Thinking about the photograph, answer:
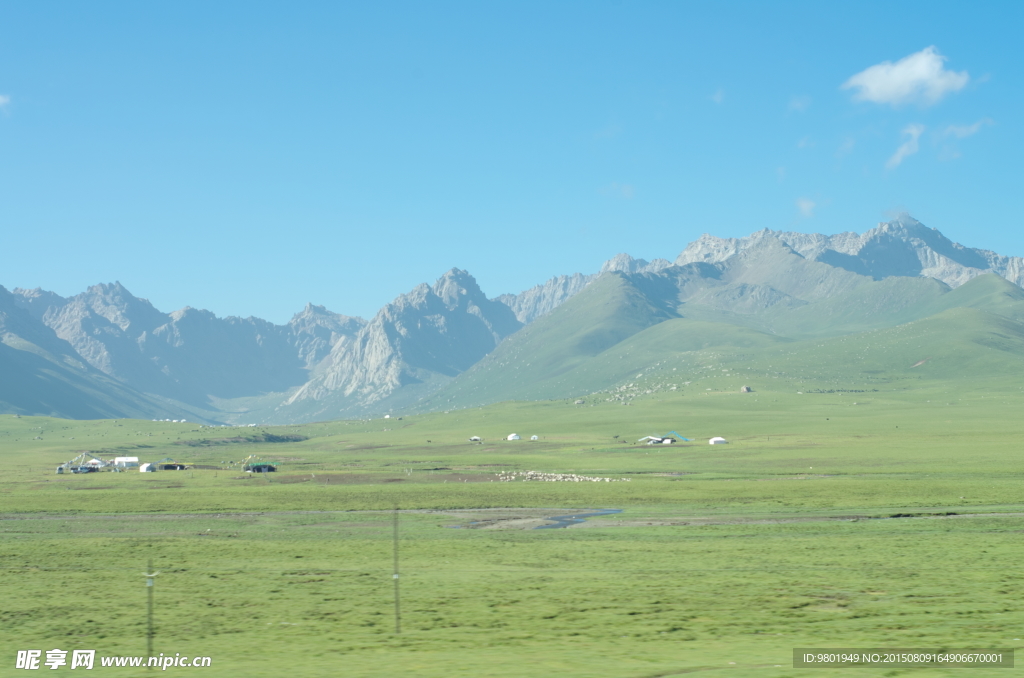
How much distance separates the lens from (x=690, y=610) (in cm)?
3566

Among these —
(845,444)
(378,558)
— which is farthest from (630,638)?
(845,444)

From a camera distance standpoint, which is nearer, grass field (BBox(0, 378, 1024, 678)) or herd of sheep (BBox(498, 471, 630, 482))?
grass field (BBox(0, 378, 1024, 678))

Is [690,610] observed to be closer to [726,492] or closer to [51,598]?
[51,598]

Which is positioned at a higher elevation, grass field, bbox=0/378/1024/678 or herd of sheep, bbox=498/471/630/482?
grass field, bbox=0/378/1024/678

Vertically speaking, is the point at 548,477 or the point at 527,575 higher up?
the point at 527,575

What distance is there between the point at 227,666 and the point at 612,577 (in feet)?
71.7

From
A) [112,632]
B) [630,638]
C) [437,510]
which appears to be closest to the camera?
[630,638]

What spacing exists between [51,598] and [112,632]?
9.30m

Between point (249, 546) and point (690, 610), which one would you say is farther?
point (249, 546)

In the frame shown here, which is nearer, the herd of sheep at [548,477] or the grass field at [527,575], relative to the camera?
the grass field at [527,575]

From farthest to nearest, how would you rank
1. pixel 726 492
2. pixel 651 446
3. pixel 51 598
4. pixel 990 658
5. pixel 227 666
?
pixel 651 446 → pixel 726 492 → pixel 51 598 → pixel 227 666 → pixel 990 658

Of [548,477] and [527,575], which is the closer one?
[527,575]

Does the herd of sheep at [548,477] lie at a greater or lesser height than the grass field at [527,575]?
lesser

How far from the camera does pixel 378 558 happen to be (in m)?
53.7
